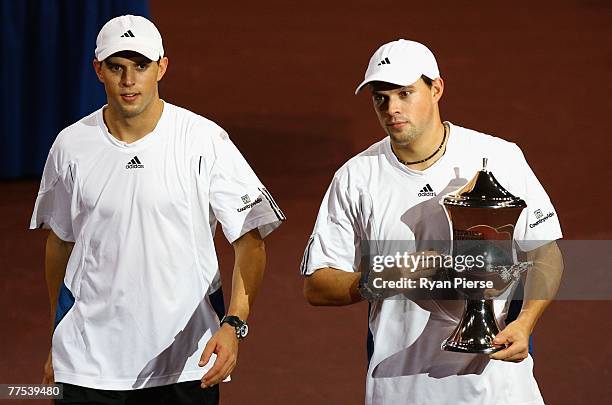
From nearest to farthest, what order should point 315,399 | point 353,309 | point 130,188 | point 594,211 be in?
point 130,188 → point 315,399 → point 353,309 → point 594,211

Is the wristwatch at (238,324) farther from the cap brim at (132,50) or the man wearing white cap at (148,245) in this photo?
the cap brim at (132,50)

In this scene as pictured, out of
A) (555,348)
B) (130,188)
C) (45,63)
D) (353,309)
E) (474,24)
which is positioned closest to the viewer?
(130,188)

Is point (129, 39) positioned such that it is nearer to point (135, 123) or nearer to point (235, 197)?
→ point (135, 123)

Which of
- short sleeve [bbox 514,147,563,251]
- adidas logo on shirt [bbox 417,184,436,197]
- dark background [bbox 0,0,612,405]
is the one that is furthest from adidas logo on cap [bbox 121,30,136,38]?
dark background [bbox 0,0,612,405]

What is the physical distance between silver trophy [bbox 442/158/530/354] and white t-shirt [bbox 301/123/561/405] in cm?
17

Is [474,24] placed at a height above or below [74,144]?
above

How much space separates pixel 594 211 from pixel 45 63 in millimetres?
3958

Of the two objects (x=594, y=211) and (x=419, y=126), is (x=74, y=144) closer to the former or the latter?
(x=419, y=126)

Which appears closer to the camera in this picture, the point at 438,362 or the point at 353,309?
the point at 438,362

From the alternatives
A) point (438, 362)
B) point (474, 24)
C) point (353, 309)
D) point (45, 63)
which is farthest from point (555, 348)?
point (474, 24)

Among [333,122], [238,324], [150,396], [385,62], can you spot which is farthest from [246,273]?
[333,122]

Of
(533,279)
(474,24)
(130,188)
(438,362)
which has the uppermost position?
(474,24)

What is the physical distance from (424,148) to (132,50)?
0.94m

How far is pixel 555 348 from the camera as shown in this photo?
6.11 m
